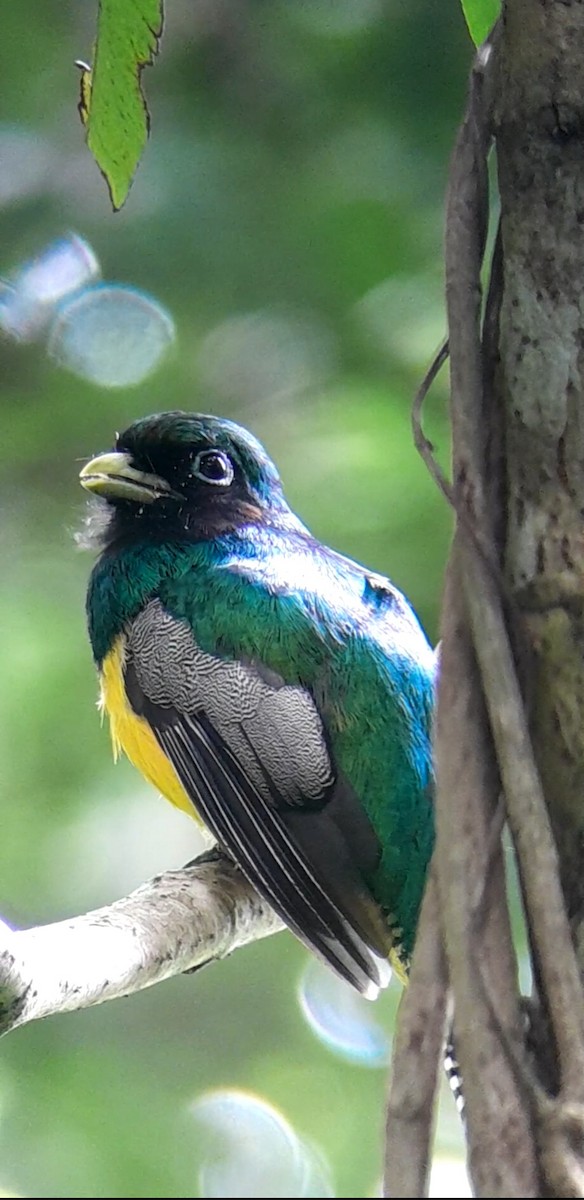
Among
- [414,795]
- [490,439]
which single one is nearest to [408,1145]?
[490,439]

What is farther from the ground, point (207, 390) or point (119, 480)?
point (207, 390)

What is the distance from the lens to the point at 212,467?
1454 mm

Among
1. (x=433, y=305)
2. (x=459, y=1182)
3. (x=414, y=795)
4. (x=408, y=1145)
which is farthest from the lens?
(x=433, y=305)

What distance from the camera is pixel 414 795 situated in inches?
48.6

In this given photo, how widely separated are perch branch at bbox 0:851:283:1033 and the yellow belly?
0.28 feet

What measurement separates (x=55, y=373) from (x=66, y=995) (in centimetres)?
120

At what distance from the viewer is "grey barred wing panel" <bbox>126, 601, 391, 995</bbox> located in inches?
47.1

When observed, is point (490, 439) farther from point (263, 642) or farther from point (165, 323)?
point (165, 323)

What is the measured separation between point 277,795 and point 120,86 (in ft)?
2.23

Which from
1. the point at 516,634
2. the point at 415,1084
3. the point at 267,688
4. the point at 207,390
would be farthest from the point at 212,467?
the point at 415,1084

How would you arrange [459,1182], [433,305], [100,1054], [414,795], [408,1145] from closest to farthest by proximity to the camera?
[408,1145] < [414,795] < [459,1182] < [433,305] < [100,1054]

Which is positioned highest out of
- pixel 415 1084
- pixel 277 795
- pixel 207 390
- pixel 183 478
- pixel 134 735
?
pixel 207 390

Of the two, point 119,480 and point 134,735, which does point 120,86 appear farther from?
point 134,735

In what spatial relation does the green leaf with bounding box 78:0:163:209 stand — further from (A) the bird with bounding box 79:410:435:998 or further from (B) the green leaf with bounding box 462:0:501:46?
(A) the bird with bounding box 79:410:435:998
